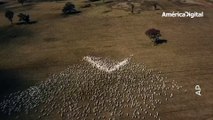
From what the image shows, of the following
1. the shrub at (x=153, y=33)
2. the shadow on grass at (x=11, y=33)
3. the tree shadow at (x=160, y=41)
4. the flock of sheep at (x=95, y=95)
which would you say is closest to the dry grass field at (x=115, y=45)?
the shadow on grass at (x=11, y=33)

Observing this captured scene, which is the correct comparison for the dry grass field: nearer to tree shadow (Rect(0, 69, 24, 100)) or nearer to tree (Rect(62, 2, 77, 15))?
tree shadow (Rect(0, 69, 24, 100))

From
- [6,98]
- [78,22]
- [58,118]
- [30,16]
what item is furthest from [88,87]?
[30,16]

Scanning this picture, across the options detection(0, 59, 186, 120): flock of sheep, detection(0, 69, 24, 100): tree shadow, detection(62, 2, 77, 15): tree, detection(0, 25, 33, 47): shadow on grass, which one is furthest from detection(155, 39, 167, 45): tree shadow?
detection(0, 69, 24, 100): tree shadow

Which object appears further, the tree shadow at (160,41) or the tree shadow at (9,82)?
the tree shadow at (160,41)

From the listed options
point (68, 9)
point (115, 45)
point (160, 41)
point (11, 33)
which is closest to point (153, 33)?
point (160, 41)

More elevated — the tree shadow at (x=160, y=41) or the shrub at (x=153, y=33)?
the shrub at (x=153, y=33)

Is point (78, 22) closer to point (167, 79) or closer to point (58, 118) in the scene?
point (167, 79)

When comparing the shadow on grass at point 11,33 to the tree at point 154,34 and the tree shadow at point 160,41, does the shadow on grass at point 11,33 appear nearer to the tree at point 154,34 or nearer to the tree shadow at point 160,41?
the tree at point 154,34

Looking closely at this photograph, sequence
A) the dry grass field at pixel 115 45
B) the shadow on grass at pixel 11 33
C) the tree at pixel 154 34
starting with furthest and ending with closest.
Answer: the shadow on grass at pixel 11 33
the tree at pixel 154 34
the dry grass field at pixel 115 45
